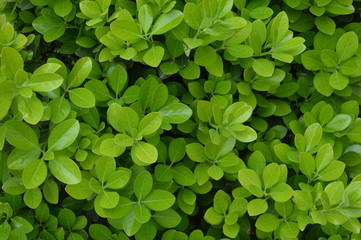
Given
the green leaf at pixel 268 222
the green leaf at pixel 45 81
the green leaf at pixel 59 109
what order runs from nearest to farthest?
the green leaf at pixel 45 81 < the green leaf at pixel 59 109 < the green leaf at pixel 268 222

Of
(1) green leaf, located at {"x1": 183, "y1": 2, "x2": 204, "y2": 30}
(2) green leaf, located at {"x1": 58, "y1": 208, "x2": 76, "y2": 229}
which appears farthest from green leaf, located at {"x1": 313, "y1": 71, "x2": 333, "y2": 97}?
(2) green leaf, located at {"x1": 58, "y1": 208, "x2": 76, "y2": 229}

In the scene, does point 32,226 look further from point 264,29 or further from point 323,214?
point 264,29

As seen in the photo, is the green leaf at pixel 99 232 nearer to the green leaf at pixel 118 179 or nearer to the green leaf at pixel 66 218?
the green leaf at pixel 66 218

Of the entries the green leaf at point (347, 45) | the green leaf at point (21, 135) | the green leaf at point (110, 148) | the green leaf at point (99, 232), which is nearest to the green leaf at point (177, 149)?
the green leaf at point (110, 148)

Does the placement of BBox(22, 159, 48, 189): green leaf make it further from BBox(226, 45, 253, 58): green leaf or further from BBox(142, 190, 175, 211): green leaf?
BBox(226, 45, 253, 58): green leaf

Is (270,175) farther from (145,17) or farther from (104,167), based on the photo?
(145,17)

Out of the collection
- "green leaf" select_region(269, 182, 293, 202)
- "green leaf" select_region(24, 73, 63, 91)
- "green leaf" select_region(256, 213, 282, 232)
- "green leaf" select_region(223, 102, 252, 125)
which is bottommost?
"green leaf" select_region(256, 213, 282, 232)

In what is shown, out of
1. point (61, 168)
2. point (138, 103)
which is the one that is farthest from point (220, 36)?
point (61, 168)
